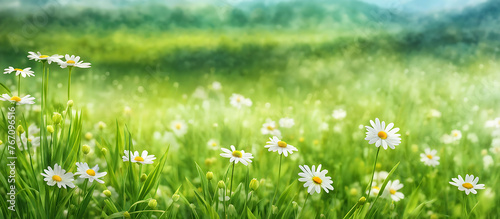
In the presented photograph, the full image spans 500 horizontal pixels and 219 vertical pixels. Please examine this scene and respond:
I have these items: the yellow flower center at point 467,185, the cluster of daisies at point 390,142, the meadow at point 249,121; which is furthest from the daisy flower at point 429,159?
the yellow flower center at point 467,185

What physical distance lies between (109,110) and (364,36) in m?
2.30

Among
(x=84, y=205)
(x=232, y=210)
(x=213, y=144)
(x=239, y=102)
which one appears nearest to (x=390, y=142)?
(x=232, y=210)

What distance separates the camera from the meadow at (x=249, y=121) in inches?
60.6

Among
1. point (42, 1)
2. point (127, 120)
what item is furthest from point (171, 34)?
point (127, 120)

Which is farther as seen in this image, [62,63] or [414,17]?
[414,17]

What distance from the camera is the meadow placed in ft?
5.05

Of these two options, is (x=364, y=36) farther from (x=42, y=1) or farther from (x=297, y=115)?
(x=42, y=1)

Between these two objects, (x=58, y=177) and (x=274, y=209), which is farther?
(x=274, y=209)

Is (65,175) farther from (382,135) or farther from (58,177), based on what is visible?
(382,135)

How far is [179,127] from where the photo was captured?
253 cm

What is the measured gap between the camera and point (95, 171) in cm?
140

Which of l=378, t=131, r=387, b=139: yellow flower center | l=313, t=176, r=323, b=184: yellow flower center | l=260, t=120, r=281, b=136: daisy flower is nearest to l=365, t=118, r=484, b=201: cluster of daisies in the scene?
l=378, t=131, r=387, b=139: yellow flower center

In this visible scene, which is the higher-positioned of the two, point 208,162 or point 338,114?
point 338,114

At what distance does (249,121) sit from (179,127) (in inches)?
15.4
